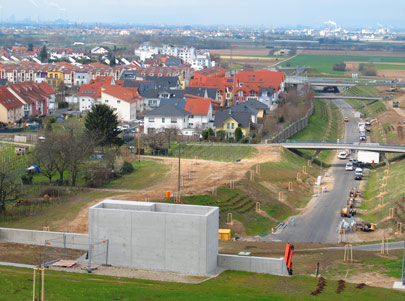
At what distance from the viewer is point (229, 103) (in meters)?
58.3

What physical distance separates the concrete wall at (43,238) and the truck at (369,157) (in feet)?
79.1

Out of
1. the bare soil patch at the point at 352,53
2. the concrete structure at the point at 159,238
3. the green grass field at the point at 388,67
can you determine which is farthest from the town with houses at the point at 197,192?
the bare soil patch at the point at 352,53

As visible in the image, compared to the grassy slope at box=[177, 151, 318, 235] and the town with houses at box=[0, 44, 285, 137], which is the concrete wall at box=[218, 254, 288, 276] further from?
the town with houses at box=[0, 44, 285, 137]

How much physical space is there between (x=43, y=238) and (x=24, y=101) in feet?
107

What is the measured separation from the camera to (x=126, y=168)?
104 ft

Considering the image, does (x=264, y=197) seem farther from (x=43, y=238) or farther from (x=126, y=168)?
(x=43, y=238)

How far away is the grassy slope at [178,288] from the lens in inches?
524

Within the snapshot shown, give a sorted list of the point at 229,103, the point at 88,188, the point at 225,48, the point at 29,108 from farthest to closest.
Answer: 1. the point at 225,48
2. the point at 229,103
3. the point at 29,108
4. the point at 88,188

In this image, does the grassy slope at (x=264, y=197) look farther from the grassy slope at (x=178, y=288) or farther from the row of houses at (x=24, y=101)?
the row of houses at (x=24, y=101)

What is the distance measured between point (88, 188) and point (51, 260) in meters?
11.9

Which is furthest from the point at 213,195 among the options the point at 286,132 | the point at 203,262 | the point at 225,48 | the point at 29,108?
the point at 225,48

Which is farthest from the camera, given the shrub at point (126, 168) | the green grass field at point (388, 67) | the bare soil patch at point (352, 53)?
the bare soil patch at point (352, 53)

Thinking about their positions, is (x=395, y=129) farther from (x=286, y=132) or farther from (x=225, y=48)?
(x=225, y=48)

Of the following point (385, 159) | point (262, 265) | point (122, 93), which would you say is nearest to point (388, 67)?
point (122, 93)
